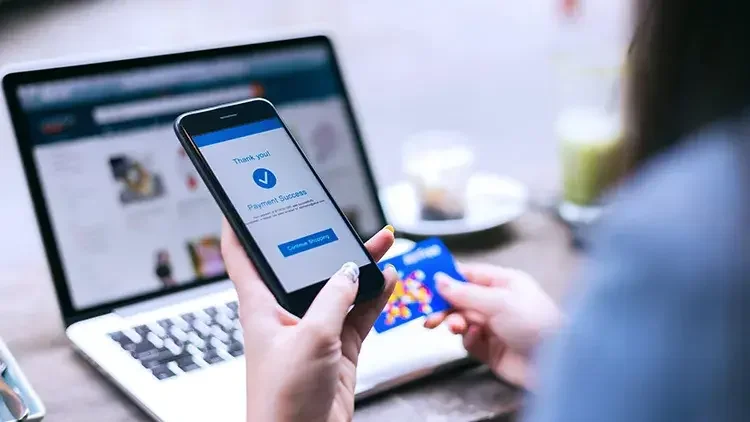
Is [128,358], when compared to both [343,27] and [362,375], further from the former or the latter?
[343,27]

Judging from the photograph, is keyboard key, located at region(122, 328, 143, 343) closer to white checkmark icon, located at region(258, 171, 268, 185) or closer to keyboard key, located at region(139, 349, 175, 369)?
keyboard key, located at region(139, 349, 175, 369)

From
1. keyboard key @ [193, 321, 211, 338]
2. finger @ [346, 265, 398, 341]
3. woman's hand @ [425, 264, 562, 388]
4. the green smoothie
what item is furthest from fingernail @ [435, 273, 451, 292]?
the green smoothie

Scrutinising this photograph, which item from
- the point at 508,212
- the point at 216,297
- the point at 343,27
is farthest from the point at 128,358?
the point at 343,27

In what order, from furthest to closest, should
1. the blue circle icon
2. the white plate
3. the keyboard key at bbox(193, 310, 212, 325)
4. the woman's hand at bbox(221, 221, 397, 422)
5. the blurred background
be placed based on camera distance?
the blurred background
the white plate
the keyboard key at bbox(193, 310, 212, 325)
the blue circle icon
the woman's hand at bbox(221, 221, 397, 422)

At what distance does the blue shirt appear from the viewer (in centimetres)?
34

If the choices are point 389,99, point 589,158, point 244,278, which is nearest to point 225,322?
point 244,278

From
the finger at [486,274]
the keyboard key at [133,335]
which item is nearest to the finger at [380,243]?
the finger at [486,274]

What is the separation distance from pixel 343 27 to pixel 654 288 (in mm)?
2961

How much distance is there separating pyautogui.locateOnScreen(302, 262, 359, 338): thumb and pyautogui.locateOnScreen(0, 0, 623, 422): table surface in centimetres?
12

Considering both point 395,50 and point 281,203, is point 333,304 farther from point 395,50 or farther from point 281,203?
point 395,50

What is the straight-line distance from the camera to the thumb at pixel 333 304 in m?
0.61

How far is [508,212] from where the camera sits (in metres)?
1.05

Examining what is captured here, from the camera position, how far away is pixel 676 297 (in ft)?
1.14

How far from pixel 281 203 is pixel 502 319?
0.71 feet
